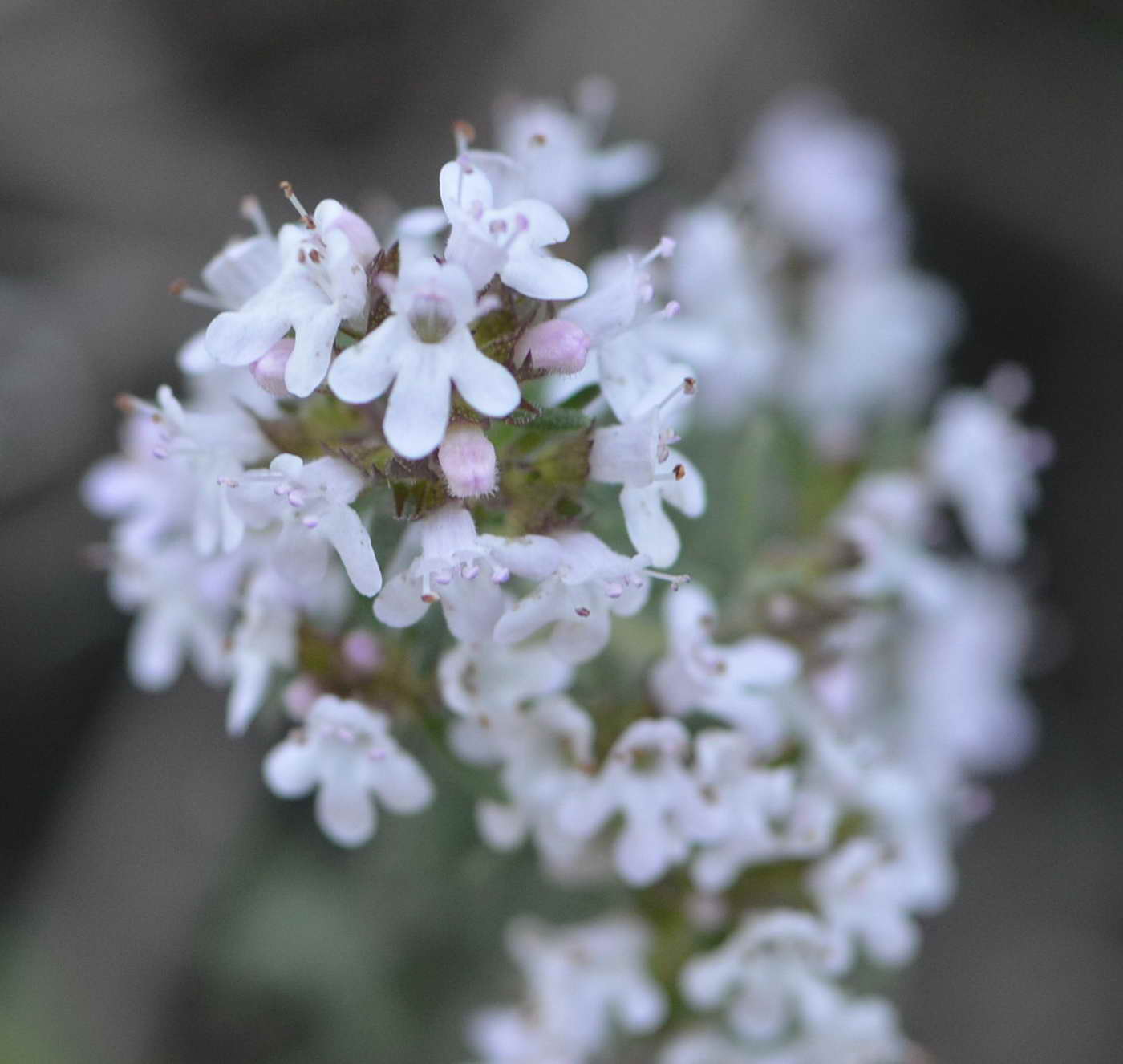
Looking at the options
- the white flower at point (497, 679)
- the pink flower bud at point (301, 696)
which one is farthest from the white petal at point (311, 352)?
the pink flower bud at point (301, 696)

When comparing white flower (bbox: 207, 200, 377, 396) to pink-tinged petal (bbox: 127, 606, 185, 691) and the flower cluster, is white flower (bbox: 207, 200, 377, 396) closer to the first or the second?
the flower cluster

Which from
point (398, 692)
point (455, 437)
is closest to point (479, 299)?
point (455, 437)

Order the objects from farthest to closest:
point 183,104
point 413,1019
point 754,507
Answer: point 183,104 → point 413,1019 → point 754,507

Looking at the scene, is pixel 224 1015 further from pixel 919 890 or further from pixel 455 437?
→ pixel 455 437

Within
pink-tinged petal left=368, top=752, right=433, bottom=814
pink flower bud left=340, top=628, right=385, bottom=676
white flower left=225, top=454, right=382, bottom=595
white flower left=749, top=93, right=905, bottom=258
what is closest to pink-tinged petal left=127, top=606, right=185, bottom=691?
pink flower bud left=340, top=628, right=385, bottom=676

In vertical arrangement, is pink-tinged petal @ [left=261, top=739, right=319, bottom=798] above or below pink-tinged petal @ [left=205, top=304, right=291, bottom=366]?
below

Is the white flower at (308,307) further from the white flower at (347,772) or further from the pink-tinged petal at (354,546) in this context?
the white flower at (347,772)

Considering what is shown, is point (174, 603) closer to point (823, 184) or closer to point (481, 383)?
point (481, 383)
